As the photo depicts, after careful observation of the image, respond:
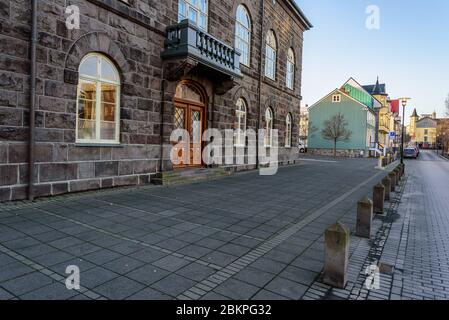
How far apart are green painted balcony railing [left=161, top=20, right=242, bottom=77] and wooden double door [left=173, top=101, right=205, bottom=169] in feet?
6.30

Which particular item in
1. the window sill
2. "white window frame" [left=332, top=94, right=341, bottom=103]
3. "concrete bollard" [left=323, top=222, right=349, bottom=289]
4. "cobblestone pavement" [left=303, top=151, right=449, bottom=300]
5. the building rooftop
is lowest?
"cobblestone pavement" [left=303, top=151, right=449, bottom=300]

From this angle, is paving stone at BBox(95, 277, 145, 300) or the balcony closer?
paving stone at BBox(95, 277, 145, 300)

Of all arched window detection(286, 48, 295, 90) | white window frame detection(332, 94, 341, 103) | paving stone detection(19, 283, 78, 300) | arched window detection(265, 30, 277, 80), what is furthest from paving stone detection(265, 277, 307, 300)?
white window frame detection(332, 94, 341, 103)

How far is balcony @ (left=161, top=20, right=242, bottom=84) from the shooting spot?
10.2 metres

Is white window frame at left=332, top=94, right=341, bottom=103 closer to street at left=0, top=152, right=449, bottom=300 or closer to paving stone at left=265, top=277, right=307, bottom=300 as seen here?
street at left=0, top=152, right=449, bottom=300

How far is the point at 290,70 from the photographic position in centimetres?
2289

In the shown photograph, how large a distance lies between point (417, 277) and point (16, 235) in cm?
575

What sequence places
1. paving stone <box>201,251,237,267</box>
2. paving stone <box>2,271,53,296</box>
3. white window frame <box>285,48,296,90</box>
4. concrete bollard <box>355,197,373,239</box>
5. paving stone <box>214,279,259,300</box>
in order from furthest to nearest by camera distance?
white window frame <box>285,48,296,90</box> → concrete bollard <box>355,197,373,239</box> → paving stone <box>201,251,237,267</box> → paving stone <box>214,279,259,300</box> → paving stone <box>2,271,53,296</box>

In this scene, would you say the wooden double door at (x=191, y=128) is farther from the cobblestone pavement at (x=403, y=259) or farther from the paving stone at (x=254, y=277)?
the paving stone at (x=254, y=277)

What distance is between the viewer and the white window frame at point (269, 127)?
19.4 m

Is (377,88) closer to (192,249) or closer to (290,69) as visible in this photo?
(290,69)

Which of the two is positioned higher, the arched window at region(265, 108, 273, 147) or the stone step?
the arched window at region(265, 108, 273, 147)

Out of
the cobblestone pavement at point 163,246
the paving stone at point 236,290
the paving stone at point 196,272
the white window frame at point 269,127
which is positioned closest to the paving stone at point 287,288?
the cobblestone pavement at point 163,246
